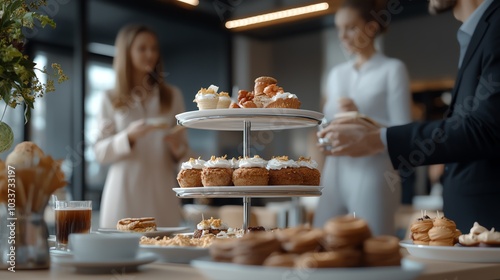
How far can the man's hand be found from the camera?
90.8 inches

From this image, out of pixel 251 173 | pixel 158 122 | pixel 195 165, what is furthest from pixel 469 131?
pixel 158 122

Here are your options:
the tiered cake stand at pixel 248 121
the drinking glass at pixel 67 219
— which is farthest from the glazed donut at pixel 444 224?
the drinking glass at pixel 67 219

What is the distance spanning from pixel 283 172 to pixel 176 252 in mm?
484

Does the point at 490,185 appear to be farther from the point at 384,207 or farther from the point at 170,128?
the point at 170,128

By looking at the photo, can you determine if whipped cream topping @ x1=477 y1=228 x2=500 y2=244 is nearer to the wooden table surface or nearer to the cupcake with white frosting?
the wooden table surface

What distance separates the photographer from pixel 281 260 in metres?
0.96

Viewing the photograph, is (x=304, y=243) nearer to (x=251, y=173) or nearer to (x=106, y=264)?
(x=106, y=264)

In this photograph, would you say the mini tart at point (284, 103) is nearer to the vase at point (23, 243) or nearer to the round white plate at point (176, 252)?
the round white plate at point (176, 252)

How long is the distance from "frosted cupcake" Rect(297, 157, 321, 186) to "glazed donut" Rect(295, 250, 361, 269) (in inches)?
31.7

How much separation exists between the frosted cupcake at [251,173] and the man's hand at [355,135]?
2.15ft

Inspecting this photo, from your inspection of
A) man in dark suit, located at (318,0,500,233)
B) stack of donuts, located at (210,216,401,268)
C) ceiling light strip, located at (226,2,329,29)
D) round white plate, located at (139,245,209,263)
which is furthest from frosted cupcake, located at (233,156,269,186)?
ceiling light strip, located at (226,2,329,29)

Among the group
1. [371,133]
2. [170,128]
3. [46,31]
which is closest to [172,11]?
[46,31]

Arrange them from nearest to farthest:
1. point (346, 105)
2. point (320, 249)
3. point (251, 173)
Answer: point (320, 249) → point (251, 173) → point (346, 105)

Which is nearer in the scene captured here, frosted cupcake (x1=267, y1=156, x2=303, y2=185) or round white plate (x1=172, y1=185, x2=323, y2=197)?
round white plate (x1=172, y1=185, x2=323, y2=197)
